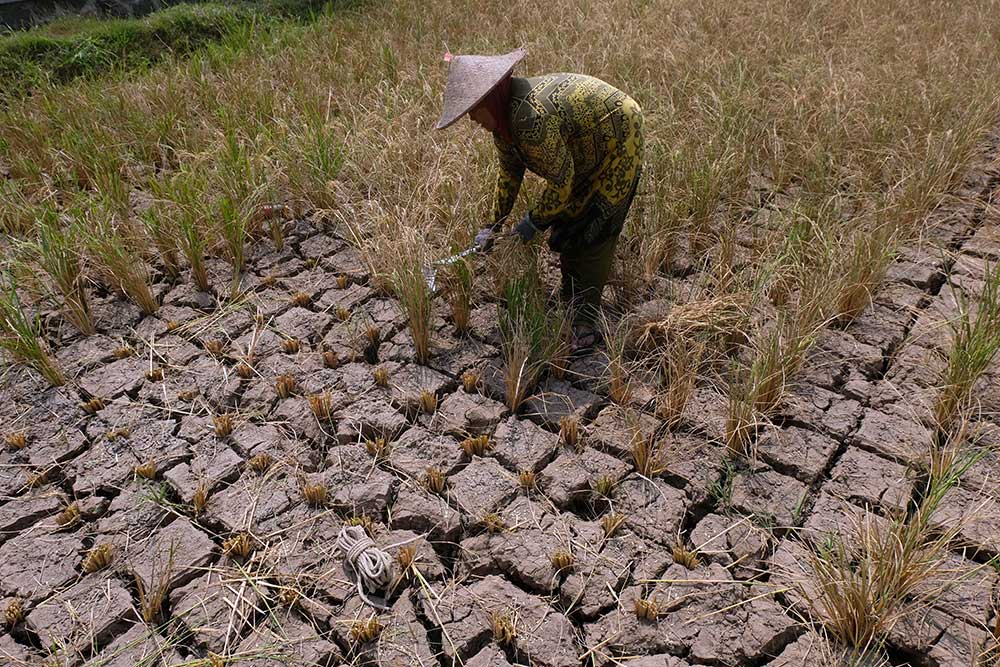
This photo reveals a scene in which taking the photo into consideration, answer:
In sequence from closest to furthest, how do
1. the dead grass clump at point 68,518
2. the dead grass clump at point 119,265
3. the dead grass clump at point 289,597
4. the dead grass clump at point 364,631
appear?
the dead grass clump at point 364,631, the dead grass clump at point 289,597, the dead grass clump at point 68,518, the dead grass clump at point 119,265

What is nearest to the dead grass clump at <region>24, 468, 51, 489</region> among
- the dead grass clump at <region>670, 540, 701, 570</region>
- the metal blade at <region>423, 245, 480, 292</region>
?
the metal blade at <region>423, 245, 480, 292</region>

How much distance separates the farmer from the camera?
2.77 meters

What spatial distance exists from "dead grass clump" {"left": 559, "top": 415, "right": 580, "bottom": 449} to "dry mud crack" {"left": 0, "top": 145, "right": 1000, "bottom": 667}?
35mm

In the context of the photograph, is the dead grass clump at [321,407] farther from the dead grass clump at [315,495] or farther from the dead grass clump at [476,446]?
the dead grass clump at [476,446]

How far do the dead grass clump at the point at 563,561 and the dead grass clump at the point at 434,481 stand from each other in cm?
47

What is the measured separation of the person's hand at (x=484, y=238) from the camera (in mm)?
3297

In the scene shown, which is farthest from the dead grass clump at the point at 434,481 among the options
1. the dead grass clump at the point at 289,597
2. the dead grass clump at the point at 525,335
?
the dead grass clump at the point at 289,597

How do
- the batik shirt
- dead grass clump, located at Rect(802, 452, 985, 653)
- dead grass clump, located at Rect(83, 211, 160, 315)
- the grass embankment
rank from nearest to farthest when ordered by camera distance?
dead grass clump, located at Rect(802, 452, 985, 653)
the batik shirt
dead grass clump, located at Rect(83, 211, 160, 315)
the grass embankment

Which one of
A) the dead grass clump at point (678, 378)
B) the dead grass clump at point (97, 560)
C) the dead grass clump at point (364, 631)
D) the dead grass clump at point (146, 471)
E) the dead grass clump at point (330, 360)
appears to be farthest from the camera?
the dead grass clump at point (330, 360)

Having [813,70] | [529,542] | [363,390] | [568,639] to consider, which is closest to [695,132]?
[813,70]

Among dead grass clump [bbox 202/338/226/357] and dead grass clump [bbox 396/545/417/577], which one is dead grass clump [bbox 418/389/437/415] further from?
dead grass clump [bbox 202/338/226/357]

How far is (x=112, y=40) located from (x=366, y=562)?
18.1ft

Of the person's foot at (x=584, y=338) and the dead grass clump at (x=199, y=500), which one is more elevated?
the person's foot at (x=584, y=338)

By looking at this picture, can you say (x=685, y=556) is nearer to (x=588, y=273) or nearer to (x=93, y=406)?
(x=588, y=273)
